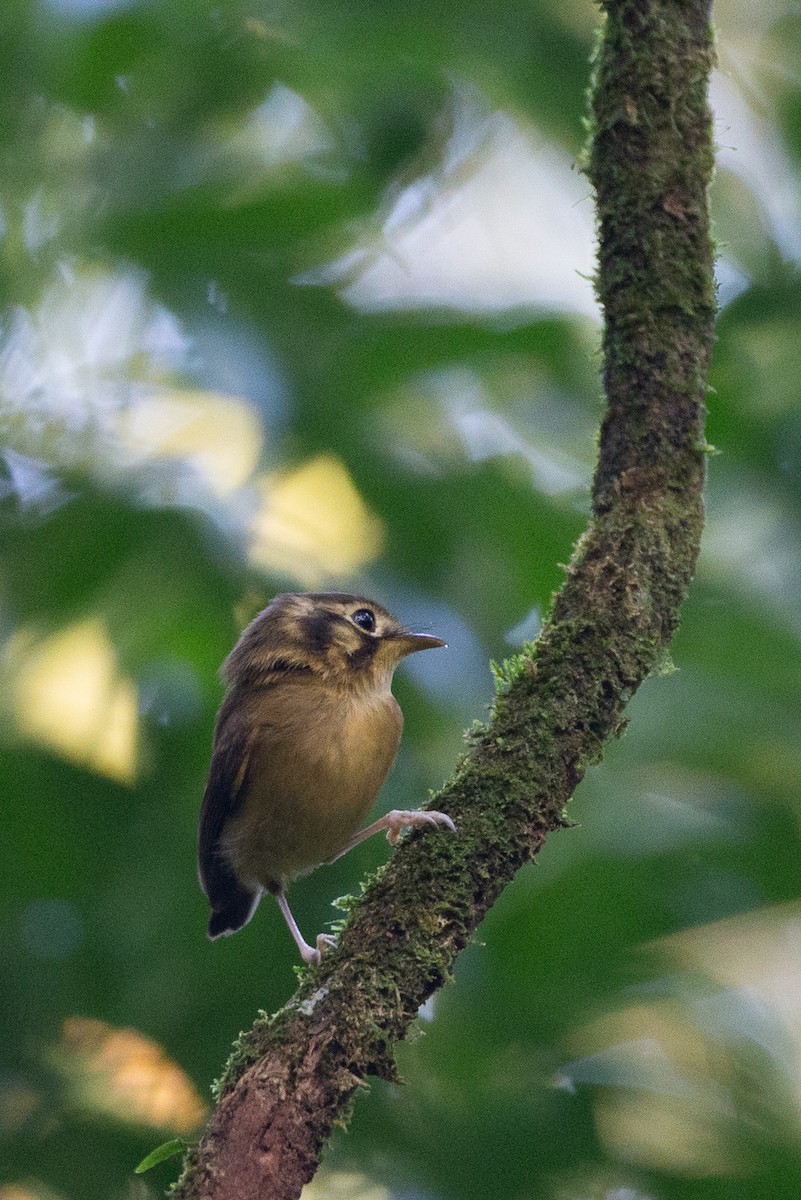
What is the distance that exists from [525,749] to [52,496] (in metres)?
3.75

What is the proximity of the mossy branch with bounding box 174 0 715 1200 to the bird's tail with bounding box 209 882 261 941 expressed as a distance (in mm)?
1791

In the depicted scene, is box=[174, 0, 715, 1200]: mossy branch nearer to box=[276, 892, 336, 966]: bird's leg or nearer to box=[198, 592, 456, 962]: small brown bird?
box=[276, 892, 336, 966]: bird's leg

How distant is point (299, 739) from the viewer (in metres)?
4.32

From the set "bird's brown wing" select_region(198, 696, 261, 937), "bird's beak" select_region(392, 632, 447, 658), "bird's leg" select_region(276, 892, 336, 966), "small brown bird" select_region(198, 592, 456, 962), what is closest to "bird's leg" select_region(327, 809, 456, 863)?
"small brown bird" select_region(198, 592, 456, 962)

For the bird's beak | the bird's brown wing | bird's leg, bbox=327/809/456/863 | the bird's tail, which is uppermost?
the bird's beak

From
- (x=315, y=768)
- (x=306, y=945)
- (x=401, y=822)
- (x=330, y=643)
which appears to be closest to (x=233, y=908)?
(x=306, y=945)

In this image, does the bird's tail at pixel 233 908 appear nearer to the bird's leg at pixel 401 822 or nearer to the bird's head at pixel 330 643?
the bird's leg at pixel 401 822

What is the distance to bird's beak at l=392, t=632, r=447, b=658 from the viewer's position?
448 cm

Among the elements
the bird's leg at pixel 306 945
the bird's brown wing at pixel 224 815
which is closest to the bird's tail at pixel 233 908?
the bird's brown wing at pixel 224 815

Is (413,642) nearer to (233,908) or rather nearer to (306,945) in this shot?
(306,945)

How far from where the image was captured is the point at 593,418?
256 inches

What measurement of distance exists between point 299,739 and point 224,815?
1.67 feet

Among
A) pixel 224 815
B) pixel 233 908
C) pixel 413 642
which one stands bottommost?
pixel 233 908

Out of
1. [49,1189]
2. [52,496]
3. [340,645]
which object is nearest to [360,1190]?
[49,1189]
